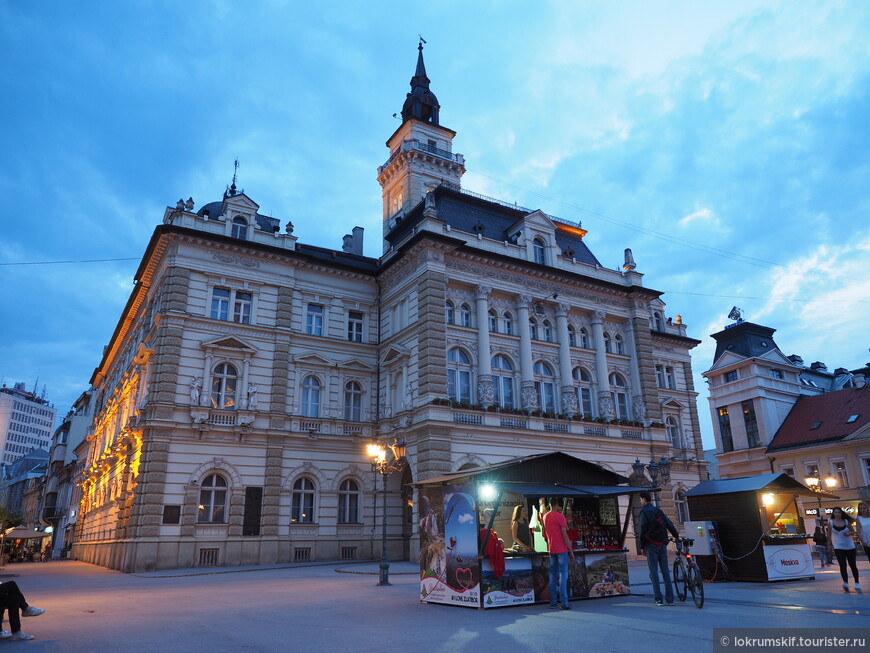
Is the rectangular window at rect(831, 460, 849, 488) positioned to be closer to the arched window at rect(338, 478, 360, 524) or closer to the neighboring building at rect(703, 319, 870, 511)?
the neighboring building at rect(703, 319, 870, 511)

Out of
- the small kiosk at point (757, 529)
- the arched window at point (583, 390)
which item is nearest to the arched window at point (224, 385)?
the arched window at point (583, 390)

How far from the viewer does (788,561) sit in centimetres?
1680

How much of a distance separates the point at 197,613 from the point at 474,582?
5.81 metres

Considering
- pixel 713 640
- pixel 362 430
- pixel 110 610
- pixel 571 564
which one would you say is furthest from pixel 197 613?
pixel 362 430

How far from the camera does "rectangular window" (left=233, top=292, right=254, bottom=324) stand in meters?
32.6

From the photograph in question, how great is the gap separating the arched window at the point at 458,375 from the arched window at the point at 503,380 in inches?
63.0

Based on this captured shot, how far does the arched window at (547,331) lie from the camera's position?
3600 cm

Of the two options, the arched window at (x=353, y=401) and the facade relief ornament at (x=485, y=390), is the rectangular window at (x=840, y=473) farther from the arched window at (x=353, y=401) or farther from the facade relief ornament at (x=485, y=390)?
the arched window at (x=353, y=401)

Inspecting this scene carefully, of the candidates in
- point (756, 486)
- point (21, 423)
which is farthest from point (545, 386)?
point (21, 423)

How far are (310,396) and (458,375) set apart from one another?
825 cm

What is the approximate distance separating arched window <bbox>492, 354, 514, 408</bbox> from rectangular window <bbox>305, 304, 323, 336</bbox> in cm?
1000

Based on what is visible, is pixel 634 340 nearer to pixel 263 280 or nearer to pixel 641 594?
pixel 263 280

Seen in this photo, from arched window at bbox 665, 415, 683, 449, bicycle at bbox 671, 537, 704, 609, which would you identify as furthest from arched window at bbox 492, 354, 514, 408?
bicycle at bbox 671, 537, 704, 609

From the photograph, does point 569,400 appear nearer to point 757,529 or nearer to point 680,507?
point 680,507
